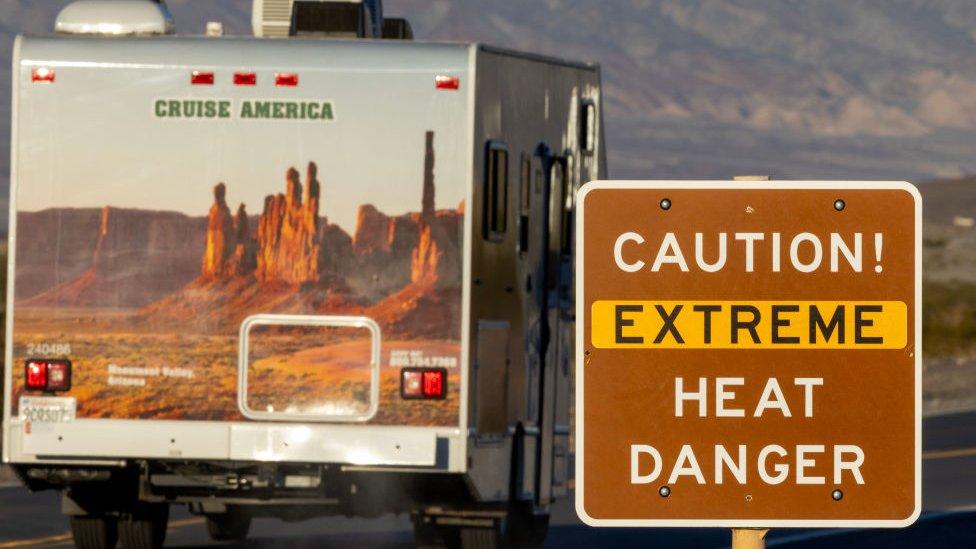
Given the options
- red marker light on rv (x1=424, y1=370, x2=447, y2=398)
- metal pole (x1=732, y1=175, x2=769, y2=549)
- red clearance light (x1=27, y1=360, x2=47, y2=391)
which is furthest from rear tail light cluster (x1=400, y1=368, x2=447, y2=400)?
metal pole (x1=732, y1=175, x2=769, y2=549)

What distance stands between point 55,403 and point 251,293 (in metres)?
1.15

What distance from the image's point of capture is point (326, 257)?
10883 mm

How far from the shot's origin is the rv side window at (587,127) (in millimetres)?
13031

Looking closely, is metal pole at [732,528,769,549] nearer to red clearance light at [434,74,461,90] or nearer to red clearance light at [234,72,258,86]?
red clearance light at [434,74,461,90]

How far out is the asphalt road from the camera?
14289 millimetres

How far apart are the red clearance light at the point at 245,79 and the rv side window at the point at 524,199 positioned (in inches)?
61.8

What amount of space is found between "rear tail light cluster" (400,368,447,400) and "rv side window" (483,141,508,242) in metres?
0.76

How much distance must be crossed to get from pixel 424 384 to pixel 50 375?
6.19 ft

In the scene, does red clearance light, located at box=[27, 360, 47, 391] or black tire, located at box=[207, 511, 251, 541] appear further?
black tire, located at box=[207, 511, 251, 541]

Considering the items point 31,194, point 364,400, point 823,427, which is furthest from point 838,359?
point 31,194

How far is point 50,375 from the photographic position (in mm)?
11039

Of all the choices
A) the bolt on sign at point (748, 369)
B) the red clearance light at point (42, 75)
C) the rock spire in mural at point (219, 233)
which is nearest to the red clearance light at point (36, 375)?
the rock spire in mural at point (219, 233)

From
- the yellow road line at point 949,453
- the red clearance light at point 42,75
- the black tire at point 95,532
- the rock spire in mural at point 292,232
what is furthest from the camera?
the yellow road line at point 949,453

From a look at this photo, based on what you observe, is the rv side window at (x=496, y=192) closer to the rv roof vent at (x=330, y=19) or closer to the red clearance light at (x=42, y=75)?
the rv roof vent at (x=330, y=19)
